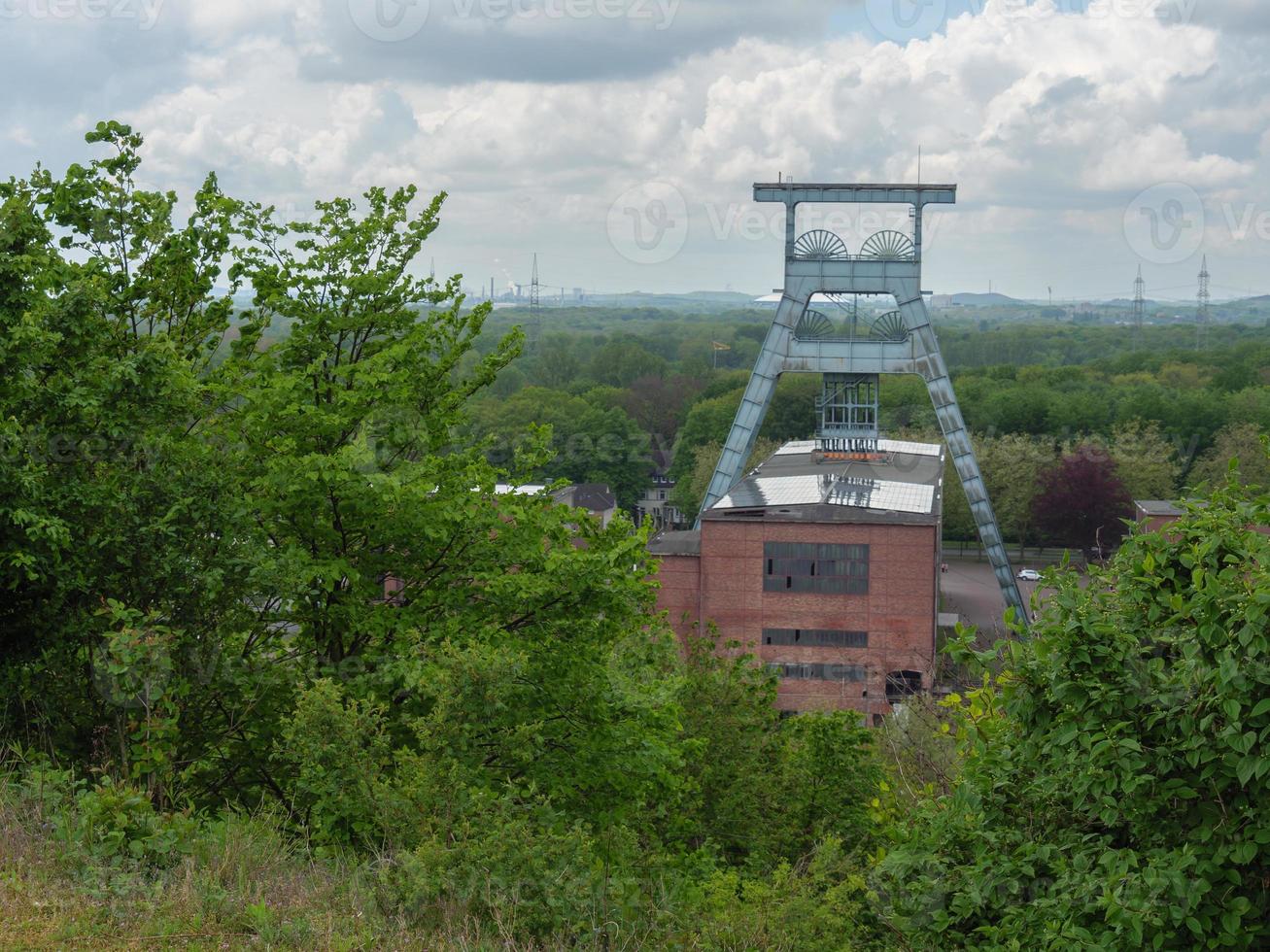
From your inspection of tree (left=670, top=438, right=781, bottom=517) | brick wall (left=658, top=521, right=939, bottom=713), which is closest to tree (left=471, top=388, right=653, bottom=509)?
tree (left=670, top=438, right=781, bottom=517)

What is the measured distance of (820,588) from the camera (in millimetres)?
35531

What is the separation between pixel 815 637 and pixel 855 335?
10864mm

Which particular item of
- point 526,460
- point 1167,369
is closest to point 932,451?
point 526,460

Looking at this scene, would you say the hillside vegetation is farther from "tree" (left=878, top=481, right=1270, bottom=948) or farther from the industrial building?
the industrial building

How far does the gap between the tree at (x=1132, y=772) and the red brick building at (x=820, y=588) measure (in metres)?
27.6

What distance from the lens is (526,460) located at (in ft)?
46.8

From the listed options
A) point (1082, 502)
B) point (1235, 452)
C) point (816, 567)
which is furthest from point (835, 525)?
point (1235, 452)

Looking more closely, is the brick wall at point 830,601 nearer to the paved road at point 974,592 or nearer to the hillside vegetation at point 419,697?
the paved road at point 974,592

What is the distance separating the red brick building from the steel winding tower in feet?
12.2

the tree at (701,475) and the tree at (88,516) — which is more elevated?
the tree at (88,516)

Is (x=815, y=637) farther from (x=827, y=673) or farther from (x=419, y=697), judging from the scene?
(x=419, y=697)

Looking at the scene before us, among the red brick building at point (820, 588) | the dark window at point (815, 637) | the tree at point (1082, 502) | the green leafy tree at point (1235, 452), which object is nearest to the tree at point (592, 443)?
the tree at point (1082, 502)

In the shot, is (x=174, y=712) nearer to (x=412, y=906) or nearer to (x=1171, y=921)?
(x=412, y=906)

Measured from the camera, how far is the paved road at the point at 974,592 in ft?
163
